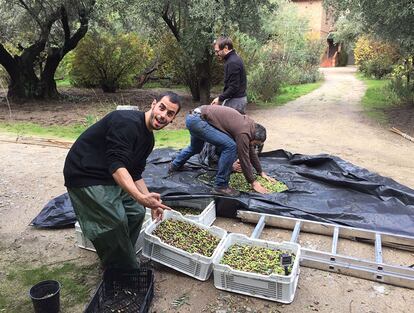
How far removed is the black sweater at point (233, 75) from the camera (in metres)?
5.09

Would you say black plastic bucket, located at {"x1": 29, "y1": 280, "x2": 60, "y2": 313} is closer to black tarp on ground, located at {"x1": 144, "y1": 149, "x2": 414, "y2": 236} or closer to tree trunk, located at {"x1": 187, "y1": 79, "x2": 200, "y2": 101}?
black tarp on ground, located at {"x1": 144, "y1": 149, "x2": 414, "y2": 236}

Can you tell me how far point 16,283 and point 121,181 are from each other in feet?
4.06

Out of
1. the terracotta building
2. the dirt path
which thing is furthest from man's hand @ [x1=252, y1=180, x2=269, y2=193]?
the terracotta building

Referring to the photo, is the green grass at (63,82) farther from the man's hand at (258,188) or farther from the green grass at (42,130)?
the man's hand at (258,188)

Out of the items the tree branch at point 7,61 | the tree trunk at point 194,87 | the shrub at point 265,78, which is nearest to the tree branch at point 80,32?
the tree branch at point 7,61

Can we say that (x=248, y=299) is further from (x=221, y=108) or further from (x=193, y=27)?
(x=193, y=27)

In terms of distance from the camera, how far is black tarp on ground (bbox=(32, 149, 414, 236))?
11.7ft

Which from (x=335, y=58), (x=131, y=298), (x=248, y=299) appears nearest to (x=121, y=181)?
(x=131, y=298)

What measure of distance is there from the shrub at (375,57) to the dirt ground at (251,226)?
329 inches

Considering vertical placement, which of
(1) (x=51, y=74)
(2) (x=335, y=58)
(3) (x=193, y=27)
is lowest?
(2) (x=335, y=58)

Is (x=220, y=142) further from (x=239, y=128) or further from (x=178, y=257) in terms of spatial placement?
(x=178, y=257)

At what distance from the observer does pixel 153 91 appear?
14.9 m

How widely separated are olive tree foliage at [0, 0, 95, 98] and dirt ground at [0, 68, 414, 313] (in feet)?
5.10

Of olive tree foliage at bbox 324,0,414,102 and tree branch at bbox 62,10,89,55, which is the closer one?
olive tree foliage at bbox 324,0,414,102
